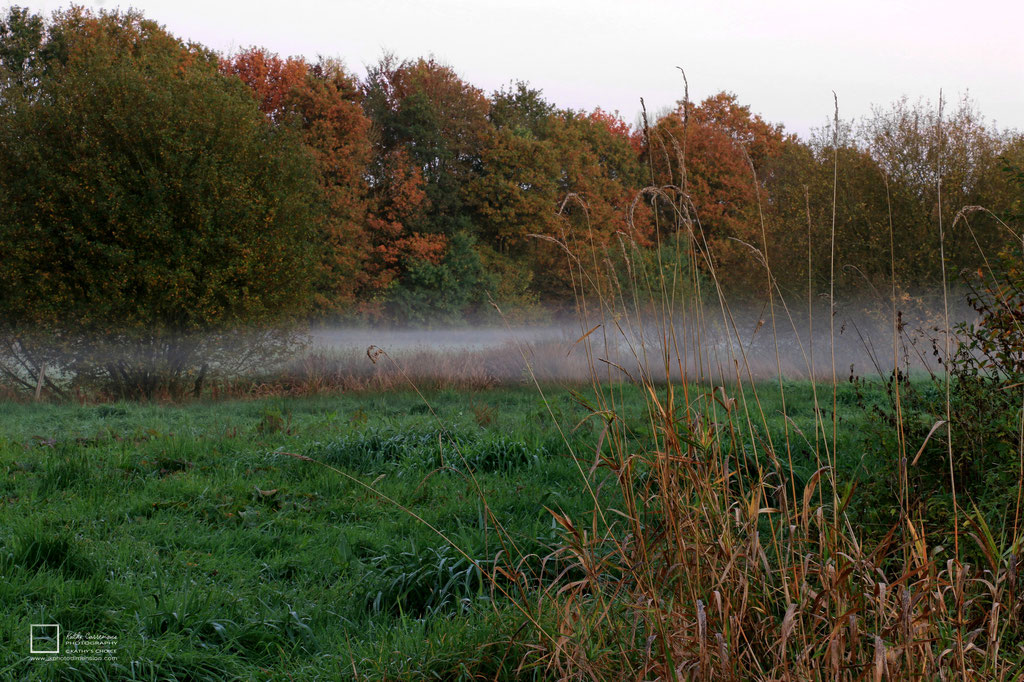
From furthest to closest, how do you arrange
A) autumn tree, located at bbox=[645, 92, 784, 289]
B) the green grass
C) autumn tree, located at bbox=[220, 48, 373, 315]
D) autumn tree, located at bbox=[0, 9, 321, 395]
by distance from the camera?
autumn tree, located at bbox=[645, 92, 784, 289]
autumn tree, located at bbox=[220, 48, 373, 315]
autumn tree, located at bbox=[0, 9, 321, 395]
the green grass

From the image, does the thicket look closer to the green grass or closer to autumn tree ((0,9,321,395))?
autumn tree ((0,9,321,395))

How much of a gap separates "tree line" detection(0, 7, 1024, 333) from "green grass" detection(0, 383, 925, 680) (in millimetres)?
1627

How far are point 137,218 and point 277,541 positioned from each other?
8766 millimetres

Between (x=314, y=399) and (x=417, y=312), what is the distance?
34.6ft

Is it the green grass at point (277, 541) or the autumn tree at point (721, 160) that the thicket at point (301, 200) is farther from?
the green grass at point (277, 541)

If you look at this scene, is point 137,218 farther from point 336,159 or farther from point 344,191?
point 336,159

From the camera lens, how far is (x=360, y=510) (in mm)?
4180

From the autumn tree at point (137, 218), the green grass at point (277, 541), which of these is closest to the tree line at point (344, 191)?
the autumn tree at point (137, 218)

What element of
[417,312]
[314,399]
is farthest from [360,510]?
[417,312]

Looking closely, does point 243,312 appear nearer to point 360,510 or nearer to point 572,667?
point 360,510

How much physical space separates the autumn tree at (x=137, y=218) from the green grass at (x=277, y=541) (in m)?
4.97

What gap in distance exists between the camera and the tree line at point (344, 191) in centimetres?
1091

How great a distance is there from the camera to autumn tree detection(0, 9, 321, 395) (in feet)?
35.4

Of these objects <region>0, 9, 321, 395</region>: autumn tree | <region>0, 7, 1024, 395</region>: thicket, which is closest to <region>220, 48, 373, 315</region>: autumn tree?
<region>0, 7, 1024, 395</region>: thicket
